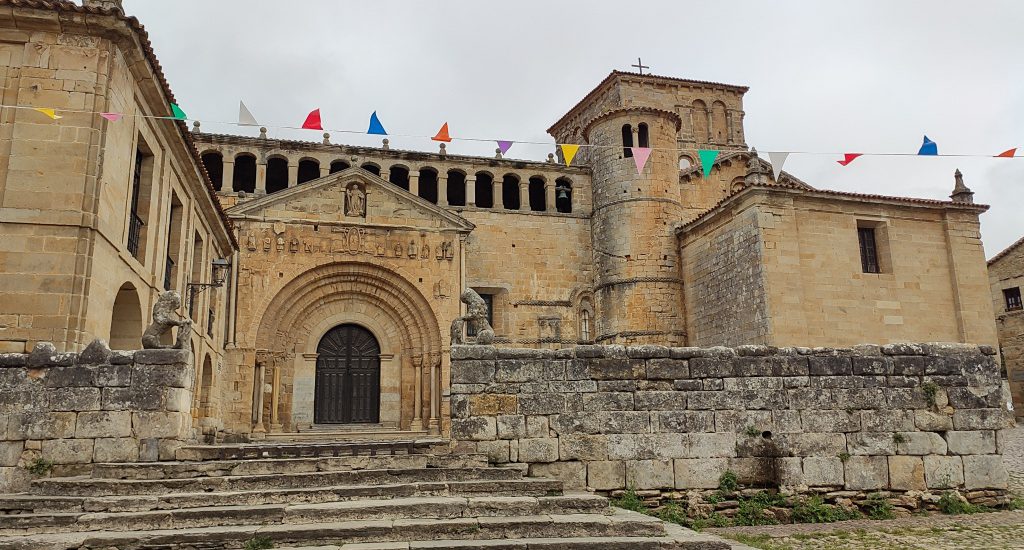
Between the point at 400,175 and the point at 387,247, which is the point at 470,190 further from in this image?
A: the point at 387,247

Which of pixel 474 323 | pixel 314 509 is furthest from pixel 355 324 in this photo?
pixel 314 509

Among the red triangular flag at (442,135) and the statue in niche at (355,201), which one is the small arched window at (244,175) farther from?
the red triangular flag at (442,135)

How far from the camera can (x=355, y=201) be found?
62.4ft

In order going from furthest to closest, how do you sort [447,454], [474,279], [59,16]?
[474,279], [59,16], [447,454]

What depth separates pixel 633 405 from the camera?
8.62m

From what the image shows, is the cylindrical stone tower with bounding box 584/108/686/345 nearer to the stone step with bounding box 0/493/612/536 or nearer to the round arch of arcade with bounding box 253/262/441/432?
the round arch of arcade with bounding box 253/262/441/432

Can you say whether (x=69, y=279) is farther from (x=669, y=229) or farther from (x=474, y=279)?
(x=669, y=229)

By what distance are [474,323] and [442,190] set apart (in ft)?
47.4

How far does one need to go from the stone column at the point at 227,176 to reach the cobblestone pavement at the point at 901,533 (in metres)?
18.1

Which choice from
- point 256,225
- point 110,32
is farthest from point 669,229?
point 110,32

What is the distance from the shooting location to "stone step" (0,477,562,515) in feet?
21.0

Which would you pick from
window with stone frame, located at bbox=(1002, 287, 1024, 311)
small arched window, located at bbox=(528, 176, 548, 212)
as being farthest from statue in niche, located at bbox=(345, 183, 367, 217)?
window with stone frame, located at bbox=(1002, 287, 1024, 311)

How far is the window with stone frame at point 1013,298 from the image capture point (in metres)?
25.0

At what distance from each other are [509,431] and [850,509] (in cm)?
428
